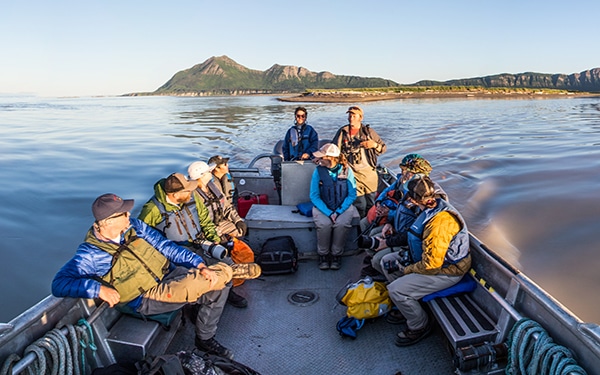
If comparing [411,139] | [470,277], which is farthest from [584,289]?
[411,139]

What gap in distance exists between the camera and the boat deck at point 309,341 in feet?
9.84

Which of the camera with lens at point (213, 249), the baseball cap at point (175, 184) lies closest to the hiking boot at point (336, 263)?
the camera with lens at point (213, 249)

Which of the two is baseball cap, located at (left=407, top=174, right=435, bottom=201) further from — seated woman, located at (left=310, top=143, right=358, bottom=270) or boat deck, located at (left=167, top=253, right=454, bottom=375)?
seated woman, located at (left=310, top=143, right=358, bottom=270)

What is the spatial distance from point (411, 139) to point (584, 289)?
621 inches

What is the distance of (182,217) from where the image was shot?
3.66m

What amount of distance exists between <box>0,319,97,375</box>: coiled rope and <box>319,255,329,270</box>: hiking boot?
263 centimetres

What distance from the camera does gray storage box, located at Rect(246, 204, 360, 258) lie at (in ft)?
15.4

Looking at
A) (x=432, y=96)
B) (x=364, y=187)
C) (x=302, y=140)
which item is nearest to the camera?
(x=364, y=187)

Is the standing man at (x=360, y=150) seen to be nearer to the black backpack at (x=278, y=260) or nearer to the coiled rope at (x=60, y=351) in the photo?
the black backpack at (x=278, y=260)

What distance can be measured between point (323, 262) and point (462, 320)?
2028 millimetres

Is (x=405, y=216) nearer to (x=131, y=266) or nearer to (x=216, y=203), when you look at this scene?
(x=216, y=203)

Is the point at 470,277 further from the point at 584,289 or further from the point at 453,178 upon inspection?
the point at 453,178

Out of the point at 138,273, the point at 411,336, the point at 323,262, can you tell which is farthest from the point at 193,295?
the point at 323,262

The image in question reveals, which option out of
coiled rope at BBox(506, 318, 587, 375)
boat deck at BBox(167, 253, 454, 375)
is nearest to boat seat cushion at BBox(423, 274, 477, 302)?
boat deck at BBox(167, 253, 454, 375)
